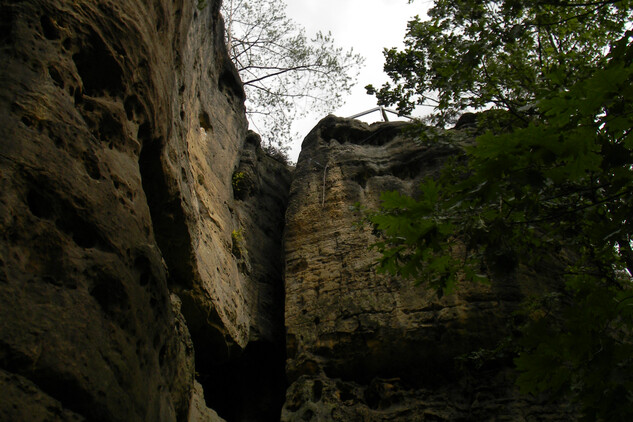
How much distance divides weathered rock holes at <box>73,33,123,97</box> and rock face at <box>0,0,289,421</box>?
1 centimetres

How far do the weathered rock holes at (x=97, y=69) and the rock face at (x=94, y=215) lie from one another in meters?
0.01

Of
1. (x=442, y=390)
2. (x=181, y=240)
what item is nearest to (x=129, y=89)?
(x=181, y=240)

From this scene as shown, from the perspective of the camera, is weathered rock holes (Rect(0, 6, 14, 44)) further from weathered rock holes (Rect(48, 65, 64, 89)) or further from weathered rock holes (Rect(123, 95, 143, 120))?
weathered rock holes (Rect(123, 95, 143, 120))

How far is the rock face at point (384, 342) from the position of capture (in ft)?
28.4

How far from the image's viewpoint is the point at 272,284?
1209 cm

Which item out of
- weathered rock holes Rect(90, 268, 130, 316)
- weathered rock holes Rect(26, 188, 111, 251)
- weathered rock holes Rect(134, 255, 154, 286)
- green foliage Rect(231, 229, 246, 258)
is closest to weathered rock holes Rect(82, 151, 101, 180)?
weathered rock holes Rect(26, 188, 111, 251)

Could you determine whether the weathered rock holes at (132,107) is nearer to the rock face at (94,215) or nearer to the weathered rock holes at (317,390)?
the rock face at (94,215)

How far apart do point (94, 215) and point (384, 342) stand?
276 inches

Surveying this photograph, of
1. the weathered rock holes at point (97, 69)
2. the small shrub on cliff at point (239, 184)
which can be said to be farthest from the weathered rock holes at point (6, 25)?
the small shrub on cliff at point (239, 184)

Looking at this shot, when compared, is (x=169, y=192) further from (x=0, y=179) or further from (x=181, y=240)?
(x=0, y=179)

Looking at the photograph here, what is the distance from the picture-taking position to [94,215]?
3.66 m

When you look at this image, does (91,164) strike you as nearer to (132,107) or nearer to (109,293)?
(109,293)

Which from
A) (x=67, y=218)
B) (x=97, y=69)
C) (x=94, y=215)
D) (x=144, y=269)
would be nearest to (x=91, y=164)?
(x=94, y=215)

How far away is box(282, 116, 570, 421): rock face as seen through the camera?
866 cm
